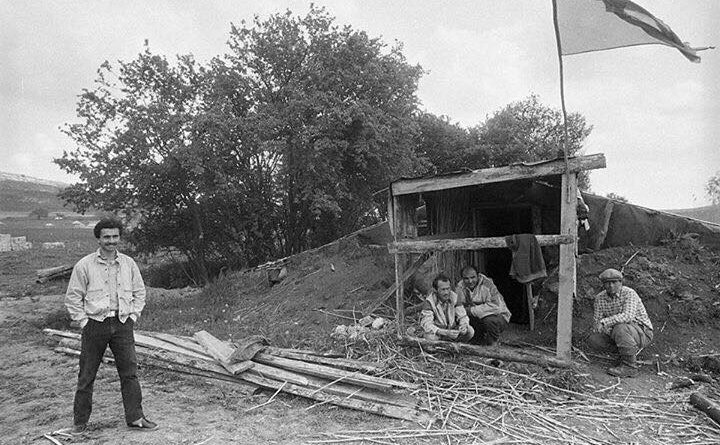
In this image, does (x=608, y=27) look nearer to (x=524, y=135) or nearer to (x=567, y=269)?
(x=567, y=269)

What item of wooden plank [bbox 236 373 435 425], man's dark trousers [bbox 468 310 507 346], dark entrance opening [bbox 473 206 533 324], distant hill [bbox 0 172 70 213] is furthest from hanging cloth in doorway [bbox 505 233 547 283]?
distant hill [bbox 0 172 70 213]

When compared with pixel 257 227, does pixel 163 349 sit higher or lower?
lower

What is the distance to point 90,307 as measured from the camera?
4020mm

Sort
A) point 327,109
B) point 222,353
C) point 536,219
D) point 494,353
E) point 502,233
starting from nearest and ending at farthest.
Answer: point 494,353
point 222,353
point 536,219
point 502,233
point 327,109

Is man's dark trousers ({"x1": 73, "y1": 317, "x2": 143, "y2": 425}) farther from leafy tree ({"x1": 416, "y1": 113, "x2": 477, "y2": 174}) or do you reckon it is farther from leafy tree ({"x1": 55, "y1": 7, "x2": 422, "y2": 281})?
leafy tree ({"x1": 416, "y1": 113, "x2": 477, "y2": 174})

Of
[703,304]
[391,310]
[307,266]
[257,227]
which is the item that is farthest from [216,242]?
[703,304]

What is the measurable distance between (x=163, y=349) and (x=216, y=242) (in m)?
9.24

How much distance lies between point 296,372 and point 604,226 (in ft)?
22.4

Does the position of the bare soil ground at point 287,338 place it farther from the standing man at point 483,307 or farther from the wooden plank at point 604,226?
the wooden plank at point 604,226

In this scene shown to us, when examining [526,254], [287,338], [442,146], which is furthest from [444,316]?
[442,146]

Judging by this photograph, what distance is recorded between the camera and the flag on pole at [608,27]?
4906mm

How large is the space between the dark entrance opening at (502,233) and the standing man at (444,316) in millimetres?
2936

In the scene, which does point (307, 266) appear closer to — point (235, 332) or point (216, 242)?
point (235, 332)

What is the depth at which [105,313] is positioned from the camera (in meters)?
4.05
